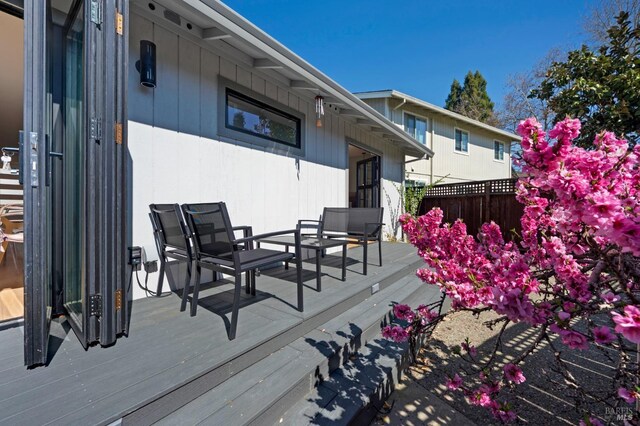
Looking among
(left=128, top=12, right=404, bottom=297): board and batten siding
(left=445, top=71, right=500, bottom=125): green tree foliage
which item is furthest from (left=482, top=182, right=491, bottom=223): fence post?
(left=445, top=71, right=500, bottom=125): green tree foliage

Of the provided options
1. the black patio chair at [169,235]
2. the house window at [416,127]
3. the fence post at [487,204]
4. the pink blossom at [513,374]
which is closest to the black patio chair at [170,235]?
the black patio chair at [169,235]

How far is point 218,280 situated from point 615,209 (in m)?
3.15

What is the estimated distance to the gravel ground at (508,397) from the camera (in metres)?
1.73

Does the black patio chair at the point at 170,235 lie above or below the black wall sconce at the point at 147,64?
below

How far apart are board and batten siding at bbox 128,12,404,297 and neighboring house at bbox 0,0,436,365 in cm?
1

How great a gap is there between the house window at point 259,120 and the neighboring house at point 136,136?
0.02m

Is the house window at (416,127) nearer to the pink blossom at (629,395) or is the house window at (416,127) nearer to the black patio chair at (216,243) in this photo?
the black patio chair at (216,243)

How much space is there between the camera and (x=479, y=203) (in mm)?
7793

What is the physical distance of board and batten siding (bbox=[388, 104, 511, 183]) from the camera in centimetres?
1052

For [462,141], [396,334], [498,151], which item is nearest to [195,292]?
[396,334]

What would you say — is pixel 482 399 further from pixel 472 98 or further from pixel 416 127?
pixel 472 98

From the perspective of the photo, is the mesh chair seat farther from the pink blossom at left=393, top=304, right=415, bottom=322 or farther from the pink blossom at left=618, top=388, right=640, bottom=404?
the pink blossom at left=618, top=388, right=640, bottom=404

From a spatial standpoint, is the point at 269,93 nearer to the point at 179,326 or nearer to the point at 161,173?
the point at 161,173

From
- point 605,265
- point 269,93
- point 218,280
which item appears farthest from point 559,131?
point 269,93
